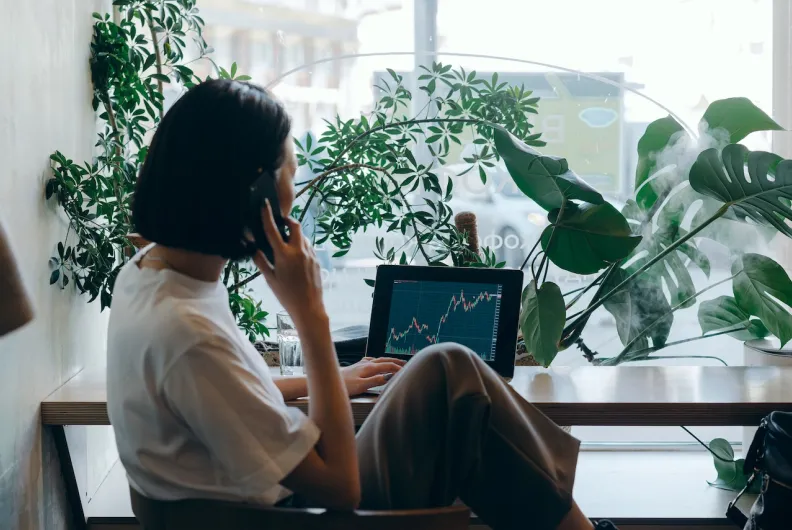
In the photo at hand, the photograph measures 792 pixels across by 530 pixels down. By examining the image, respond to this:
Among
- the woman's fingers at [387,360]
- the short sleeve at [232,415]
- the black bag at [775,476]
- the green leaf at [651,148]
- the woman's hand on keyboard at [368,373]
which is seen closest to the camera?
the short sleeve at [232,415]

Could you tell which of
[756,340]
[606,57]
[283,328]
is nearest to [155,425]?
[283,328]

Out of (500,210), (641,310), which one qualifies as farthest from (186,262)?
(500,210)

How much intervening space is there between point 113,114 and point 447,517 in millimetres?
1548

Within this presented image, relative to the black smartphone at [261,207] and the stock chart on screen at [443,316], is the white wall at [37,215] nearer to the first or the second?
the black smartphone at [261,207]

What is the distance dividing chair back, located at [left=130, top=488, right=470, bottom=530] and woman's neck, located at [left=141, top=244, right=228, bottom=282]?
12.8 inches

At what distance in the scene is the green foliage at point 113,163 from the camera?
191 centimetres

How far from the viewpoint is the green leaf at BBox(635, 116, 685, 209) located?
7.47 feet

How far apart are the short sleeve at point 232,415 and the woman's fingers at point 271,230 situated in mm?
191

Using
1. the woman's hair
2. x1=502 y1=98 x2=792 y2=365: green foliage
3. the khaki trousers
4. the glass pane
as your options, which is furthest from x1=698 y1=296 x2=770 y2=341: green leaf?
the woman's hair

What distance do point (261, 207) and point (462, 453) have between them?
19.9 inches

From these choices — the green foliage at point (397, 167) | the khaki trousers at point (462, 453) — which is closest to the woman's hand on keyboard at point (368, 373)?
the khaki trousers at point (462, 453)

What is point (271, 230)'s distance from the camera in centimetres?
120

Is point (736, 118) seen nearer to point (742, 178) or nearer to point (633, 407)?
point (742, 178)

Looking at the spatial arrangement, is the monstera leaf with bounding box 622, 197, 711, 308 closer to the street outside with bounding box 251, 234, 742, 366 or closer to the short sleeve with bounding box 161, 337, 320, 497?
the street outside with bounding box 251, 234, 742, 366
